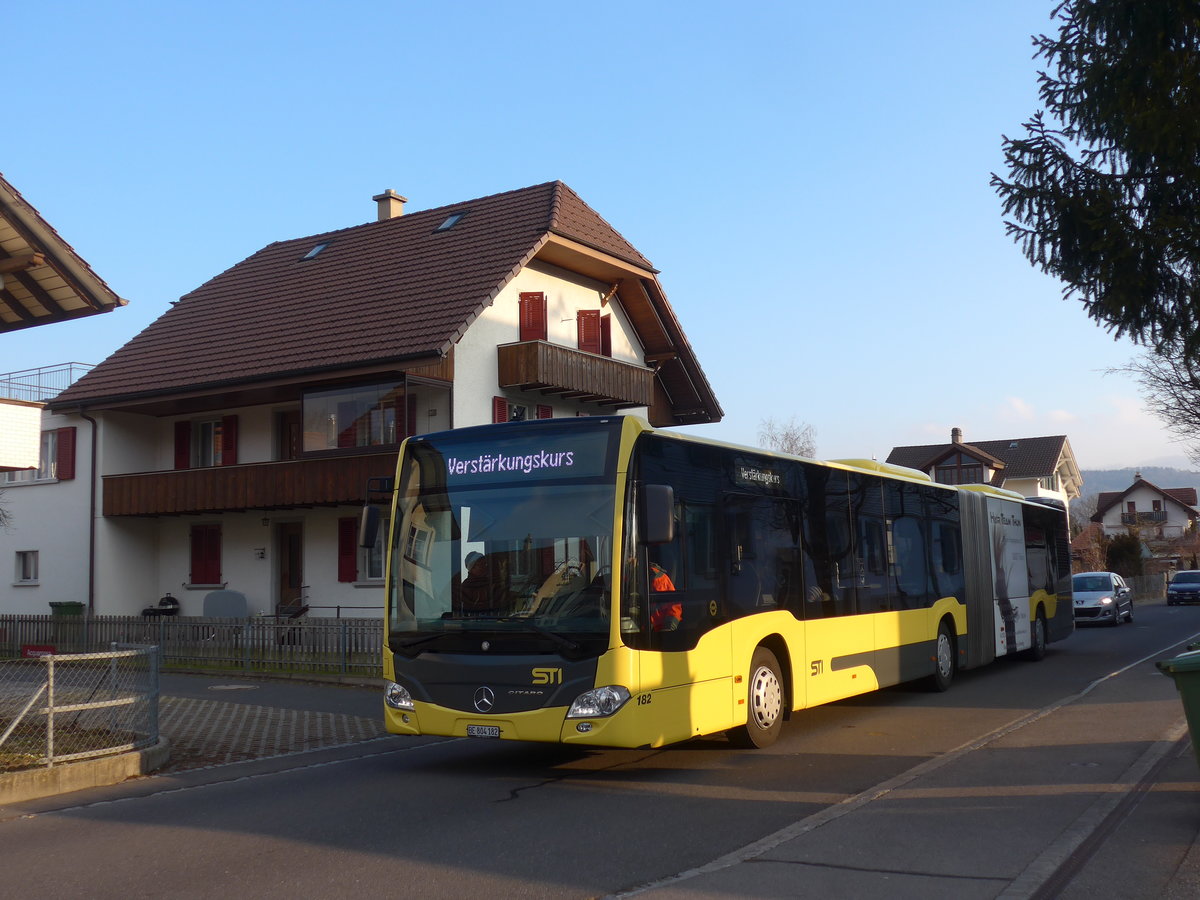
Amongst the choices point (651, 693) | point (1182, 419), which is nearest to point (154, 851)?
point (651, 693)

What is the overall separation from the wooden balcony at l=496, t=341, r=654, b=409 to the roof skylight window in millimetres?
5084

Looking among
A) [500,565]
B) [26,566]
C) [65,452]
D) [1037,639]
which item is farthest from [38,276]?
[26,566]

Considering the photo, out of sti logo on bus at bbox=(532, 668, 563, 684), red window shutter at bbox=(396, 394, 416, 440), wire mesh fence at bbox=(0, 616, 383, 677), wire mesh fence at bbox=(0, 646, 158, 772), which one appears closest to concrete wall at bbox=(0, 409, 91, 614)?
wire mesh fence at bbox=(0, 616, 383, 677)

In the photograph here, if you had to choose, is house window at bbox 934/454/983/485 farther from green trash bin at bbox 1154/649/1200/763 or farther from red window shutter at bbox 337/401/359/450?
green trash bin at bbox 1154/649/1200/763

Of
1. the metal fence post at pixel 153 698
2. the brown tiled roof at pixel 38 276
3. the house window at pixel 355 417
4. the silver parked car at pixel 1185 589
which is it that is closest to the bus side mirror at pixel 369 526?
the metal fence post at pixel 153 698

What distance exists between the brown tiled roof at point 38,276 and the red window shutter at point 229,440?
15.2 m

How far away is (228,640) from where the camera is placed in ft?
71.6

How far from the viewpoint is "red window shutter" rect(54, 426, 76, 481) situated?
32844 mm

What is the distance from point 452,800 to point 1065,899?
4651mm

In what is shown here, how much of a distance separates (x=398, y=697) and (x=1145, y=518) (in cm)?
10403

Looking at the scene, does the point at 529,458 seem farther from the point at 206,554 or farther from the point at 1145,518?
the point at 1145,518

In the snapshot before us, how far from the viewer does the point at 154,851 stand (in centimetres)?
748

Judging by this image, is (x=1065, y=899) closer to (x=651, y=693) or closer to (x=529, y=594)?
(x=651, y=693)

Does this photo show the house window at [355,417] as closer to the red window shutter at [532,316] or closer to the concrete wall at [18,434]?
the red window shutter at [532,316]
